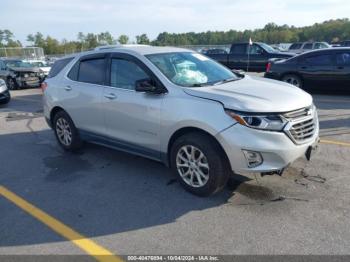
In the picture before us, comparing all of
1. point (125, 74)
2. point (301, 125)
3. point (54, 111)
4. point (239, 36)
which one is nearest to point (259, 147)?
point (301, 125)

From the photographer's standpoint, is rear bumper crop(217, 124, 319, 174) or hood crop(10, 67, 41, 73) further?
hood crop(10, 67, 41, 73)

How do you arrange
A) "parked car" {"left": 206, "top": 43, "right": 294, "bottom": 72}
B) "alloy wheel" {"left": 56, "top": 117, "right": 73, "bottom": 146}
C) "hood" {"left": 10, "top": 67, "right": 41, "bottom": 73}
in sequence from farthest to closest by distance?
"parked car" {"left": 206, "top": 43, "right": 294, "bottom": 72} < "hood" {"left": 10, "top": 67, "right": 41, "bottom": 73} < "alloy wheel" {"left": 56, "top": 117, "right": 73, "bottom": 146}

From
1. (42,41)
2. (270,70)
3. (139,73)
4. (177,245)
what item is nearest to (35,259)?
(177,245)

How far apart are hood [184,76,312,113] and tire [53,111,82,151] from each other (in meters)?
2.65

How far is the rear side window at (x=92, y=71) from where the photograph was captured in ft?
17.7

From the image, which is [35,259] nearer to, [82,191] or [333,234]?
[82,191]

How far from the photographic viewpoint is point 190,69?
494cm

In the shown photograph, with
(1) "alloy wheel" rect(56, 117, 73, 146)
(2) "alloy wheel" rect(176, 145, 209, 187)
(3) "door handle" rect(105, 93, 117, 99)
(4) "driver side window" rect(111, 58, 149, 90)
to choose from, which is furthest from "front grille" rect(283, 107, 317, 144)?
(1) "alloy wheel" rect(56, 117, 73, 146)

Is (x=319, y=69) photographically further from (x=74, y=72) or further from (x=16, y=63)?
(x=16, y=63)

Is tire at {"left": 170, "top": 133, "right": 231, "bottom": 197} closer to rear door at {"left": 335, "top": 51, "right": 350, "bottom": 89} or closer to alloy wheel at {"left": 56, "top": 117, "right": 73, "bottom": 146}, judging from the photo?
alloy wheel at {"left": 56, "top": 117, "right": 73, "bottom": 146}

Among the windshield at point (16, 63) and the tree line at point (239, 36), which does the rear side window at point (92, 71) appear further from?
the tree line at point (239, 36)

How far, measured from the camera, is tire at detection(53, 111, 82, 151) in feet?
20.0

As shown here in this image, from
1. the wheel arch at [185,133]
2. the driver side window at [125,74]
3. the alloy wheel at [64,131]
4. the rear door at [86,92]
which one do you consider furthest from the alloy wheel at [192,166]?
the alloy wheel at [64,131]

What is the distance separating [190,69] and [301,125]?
172cm
